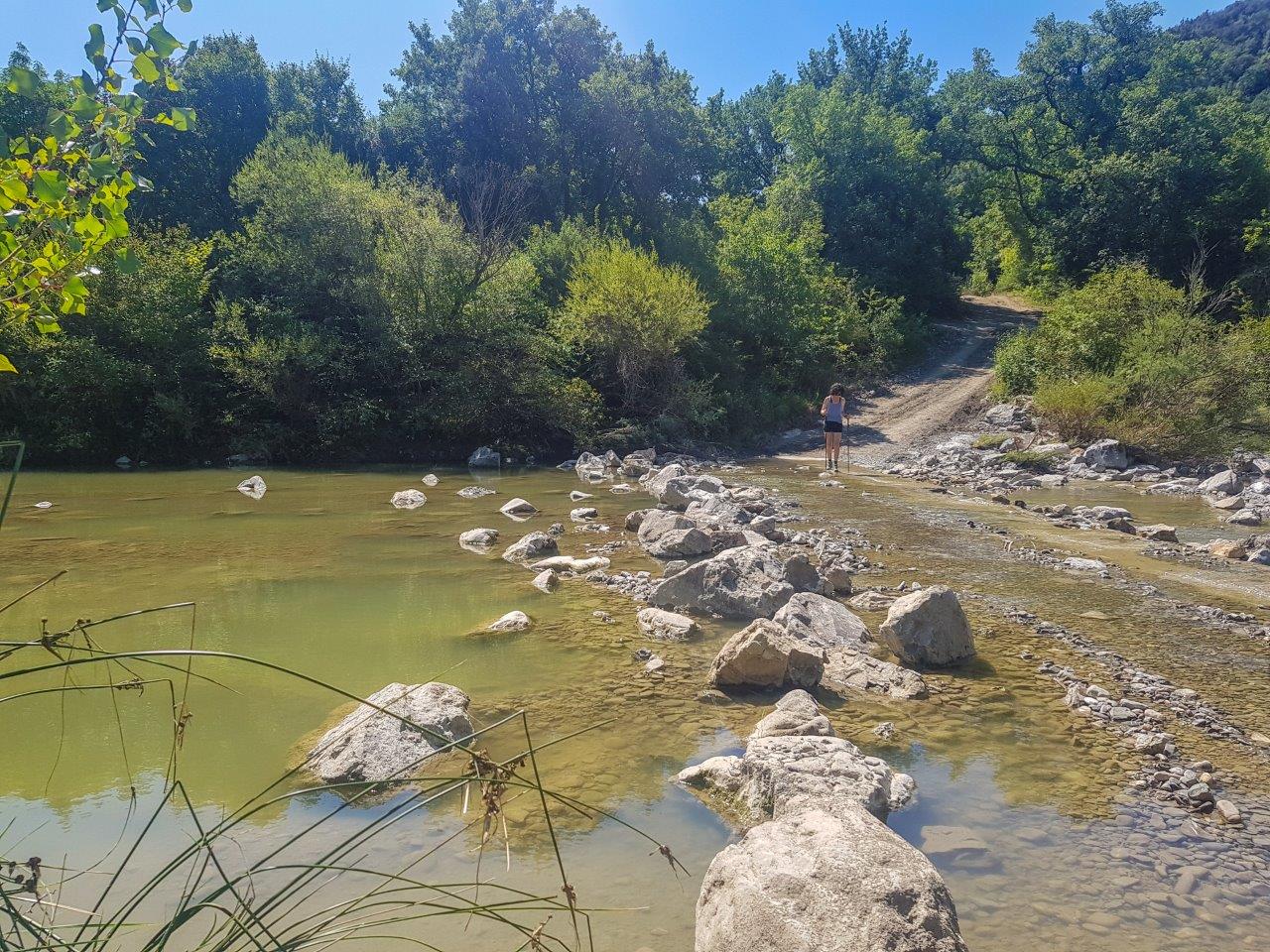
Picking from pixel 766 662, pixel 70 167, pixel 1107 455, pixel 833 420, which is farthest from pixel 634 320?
pixel 70 167

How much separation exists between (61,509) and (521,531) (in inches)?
306

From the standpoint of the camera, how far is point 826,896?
2721mm

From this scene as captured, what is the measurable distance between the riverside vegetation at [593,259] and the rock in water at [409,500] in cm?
595

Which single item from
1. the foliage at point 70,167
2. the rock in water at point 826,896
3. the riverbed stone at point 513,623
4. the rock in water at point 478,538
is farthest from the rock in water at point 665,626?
the foliage at point 70,167

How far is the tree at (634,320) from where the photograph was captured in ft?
70.5

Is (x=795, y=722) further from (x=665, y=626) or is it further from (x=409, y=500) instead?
(x=409, y=500)

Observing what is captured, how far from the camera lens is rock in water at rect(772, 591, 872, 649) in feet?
20.9

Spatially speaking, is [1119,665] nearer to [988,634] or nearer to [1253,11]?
[988,634]

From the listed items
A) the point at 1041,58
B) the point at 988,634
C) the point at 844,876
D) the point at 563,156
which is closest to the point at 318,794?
the point at 844,876

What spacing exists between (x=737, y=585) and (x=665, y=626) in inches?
36.4

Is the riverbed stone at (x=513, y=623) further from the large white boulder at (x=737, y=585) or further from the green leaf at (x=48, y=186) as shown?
the green leaf at (x=48, y=186)

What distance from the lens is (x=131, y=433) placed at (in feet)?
65.3

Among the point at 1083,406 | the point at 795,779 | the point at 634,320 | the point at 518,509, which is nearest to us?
the point at 795,779

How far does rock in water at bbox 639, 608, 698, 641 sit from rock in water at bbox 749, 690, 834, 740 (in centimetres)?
188
